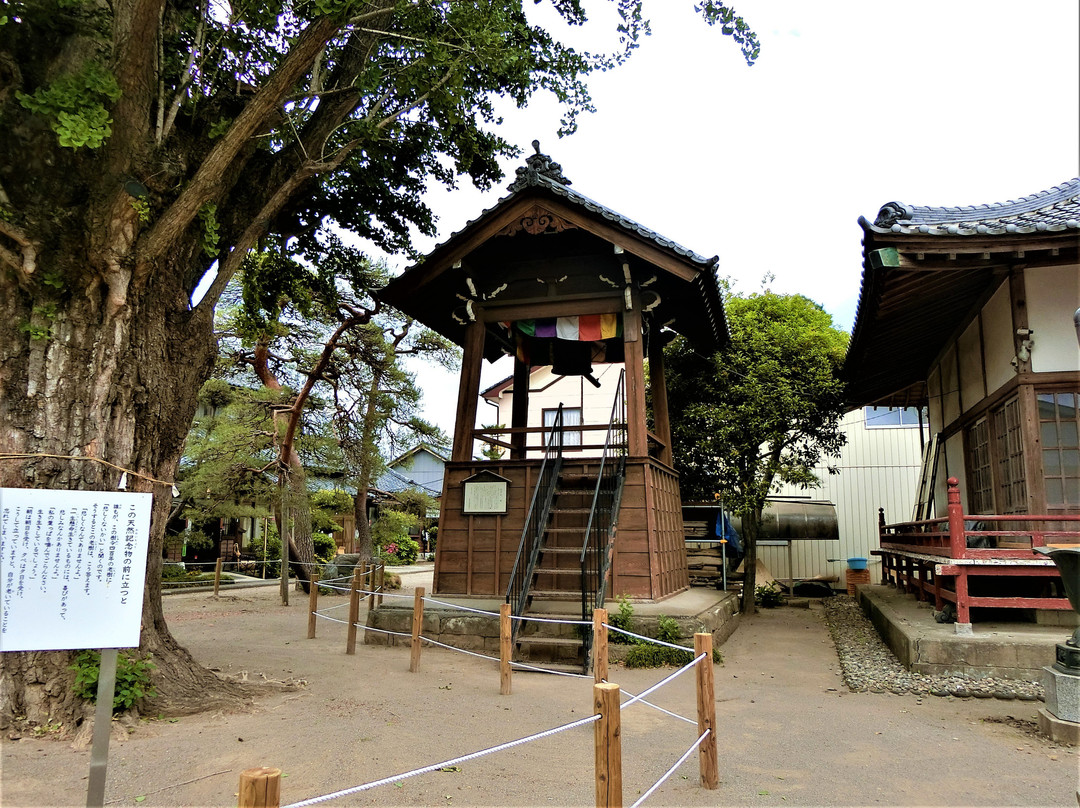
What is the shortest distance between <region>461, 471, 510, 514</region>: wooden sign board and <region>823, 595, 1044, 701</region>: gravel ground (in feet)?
16.1

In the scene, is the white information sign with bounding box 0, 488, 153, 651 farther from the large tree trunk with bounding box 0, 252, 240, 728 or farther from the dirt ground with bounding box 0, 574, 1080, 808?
the dirt ground with bounding box 0, 574, 1080, 808

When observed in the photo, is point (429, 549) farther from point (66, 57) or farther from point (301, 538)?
point (66, 57)

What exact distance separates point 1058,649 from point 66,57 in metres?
9.04

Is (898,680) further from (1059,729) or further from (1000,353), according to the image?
(1000,353)

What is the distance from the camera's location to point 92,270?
5.52 metres

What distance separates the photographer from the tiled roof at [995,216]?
7.61 meters

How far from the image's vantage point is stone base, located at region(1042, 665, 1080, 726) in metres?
5.18

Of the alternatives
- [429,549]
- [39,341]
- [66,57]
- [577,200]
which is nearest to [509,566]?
[577,200]

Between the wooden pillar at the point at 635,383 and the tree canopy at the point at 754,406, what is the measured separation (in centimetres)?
377

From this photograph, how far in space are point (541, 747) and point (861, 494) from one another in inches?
678

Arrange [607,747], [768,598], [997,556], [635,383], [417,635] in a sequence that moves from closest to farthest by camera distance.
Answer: [607,747] → [997,556] → [417,635] → [635,383] → [768,598]

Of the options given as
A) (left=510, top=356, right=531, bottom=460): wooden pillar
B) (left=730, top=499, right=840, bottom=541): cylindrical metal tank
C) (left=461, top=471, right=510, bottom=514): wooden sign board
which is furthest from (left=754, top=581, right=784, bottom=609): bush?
(left=461, top=471, right=510, bottom=514): wooden sign board

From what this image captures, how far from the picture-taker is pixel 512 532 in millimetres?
10000

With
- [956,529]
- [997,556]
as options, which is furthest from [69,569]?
[997,556]
